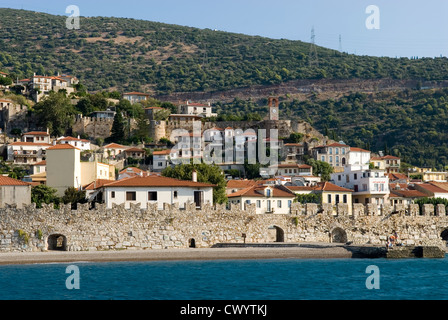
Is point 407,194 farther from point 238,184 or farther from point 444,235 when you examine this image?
point 444,235

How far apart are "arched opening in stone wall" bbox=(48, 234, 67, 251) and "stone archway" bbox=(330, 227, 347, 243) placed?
18304mm

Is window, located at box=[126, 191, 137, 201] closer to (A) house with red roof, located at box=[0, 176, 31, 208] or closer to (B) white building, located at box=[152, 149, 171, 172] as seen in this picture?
(A) house with red roof, located at box=[0, 176, 31, 208]

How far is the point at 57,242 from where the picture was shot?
53.1 metres

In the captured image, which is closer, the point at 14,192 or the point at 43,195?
the point at 14,192

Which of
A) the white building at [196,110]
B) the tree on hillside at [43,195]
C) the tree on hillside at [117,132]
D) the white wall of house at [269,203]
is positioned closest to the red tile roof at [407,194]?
the white wall of house at [269,203]

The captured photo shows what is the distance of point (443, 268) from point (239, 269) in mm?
11551

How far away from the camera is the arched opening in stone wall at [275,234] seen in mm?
54600

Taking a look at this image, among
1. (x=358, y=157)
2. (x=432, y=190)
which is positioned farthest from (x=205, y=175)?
(x=358, y=157)

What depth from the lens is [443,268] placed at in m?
44.1

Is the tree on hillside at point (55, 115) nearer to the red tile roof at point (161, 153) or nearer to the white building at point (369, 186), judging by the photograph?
the red tile roof at point (161, 153)

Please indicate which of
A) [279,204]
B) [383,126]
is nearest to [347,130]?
[383,126]

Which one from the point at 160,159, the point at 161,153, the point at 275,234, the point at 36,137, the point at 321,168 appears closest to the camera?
the point at 275,234

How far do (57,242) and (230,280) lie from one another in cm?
1931
